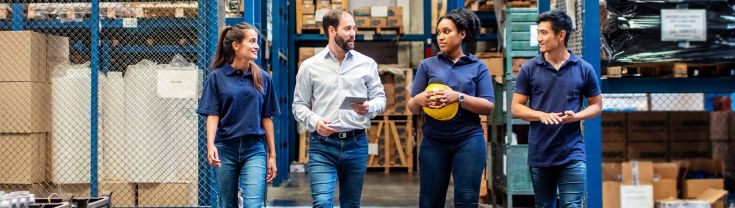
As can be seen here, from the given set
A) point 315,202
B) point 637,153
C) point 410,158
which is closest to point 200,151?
point 315,202

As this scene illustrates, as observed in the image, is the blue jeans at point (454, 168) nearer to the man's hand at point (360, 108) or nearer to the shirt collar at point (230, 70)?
the man's hand at point (360, 108)

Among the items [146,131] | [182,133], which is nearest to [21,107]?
[146,131]

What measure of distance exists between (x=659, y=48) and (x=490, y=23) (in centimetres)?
642

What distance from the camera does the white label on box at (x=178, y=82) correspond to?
5797mm

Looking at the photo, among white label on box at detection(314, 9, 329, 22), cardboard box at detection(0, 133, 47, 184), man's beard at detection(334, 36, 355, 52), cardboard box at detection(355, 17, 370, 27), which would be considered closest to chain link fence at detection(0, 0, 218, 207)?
cardboard box at detection(0, 133, 47, 184)

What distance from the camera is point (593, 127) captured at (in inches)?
203

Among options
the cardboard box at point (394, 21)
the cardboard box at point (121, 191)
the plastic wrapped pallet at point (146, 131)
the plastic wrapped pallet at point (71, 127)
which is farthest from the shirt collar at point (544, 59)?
the cardboard box at point (394, 21)

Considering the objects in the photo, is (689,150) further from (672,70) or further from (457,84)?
(457,84)

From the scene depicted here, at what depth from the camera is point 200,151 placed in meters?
6.23

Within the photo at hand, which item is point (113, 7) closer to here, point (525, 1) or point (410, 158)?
point (525, 1)

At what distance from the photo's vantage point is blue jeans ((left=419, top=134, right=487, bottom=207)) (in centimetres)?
368

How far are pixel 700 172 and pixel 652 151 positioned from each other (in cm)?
54

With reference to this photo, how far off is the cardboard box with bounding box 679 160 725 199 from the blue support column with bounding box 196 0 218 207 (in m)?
4.48

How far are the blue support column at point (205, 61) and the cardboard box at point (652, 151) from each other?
171 inches
